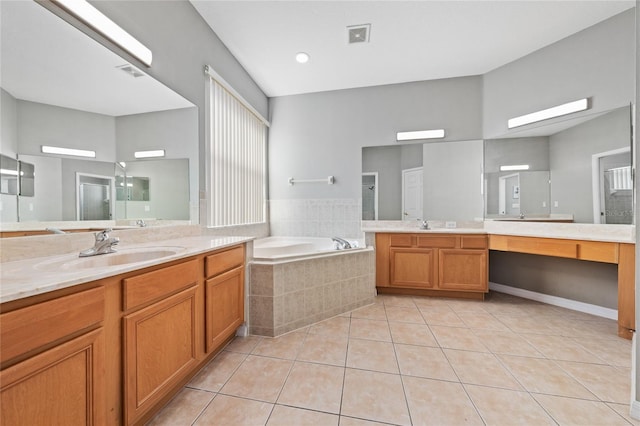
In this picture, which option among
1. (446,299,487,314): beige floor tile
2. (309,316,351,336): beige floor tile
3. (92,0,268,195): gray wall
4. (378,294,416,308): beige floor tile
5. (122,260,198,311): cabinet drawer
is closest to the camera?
(122,260,198,311): cabinet drawer

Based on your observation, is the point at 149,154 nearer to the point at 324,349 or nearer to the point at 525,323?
the point at 324,349

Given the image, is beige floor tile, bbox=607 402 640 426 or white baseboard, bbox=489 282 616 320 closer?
beige floor tile, bbox=607 402 640 426

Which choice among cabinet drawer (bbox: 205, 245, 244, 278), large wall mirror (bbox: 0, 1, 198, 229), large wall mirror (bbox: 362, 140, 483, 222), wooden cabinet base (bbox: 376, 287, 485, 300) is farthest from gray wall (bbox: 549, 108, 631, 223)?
large wall mirror (bbox: 0, 1, 198, 229)

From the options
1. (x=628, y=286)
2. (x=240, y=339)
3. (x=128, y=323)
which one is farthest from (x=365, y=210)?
(x=128, y=323)

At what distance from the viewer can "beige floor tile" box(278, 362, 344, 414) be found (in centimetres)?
134

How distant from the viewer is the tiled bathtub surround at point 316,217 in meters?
3.64

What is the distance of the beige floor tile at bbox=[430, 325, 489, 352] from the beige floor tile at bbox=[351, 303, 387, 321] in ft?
1.54

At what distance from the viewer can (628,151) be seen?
7.45 feet

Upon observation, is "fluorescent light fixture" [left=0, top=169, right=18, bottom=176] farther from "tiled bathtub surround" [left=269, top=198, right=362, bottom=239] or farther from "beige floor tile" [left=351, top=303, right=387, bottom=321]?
"tiled bathtub surround" [left=269, top=198, right=362, bottom=239]

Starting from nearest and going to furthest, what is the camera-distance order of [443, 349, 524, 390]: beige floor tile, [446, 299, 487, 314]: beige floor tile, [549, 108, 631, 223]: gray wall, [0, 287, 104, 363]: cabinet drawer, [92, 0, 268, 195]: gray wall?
[0, 287, 104, 363]: cabinet drawer
[443, 349, 524, 390]: beige floor tile
[92, 0, 268, 195]: gray wall
[549, 108, 631, 223]: gray wall
[446, 299, 487, 314]: beige floor tile

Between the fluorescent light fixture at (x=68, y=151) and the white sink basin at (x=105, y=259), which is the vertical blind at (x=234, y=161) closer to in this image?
the white sink basin at (x=105, y=259)

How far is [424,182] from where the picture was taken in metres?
3.44

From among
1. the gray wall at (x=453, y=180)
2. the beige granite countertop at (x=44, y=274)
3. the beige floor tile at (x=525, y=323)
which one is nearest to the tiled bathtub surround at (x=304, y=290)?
the beige granite countertop at (x=44, y=274)

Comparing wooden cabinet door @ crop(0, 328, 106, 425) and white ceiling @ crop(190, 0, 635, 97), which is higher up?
white ceiling @ crop(190, 0, 635, 97)
